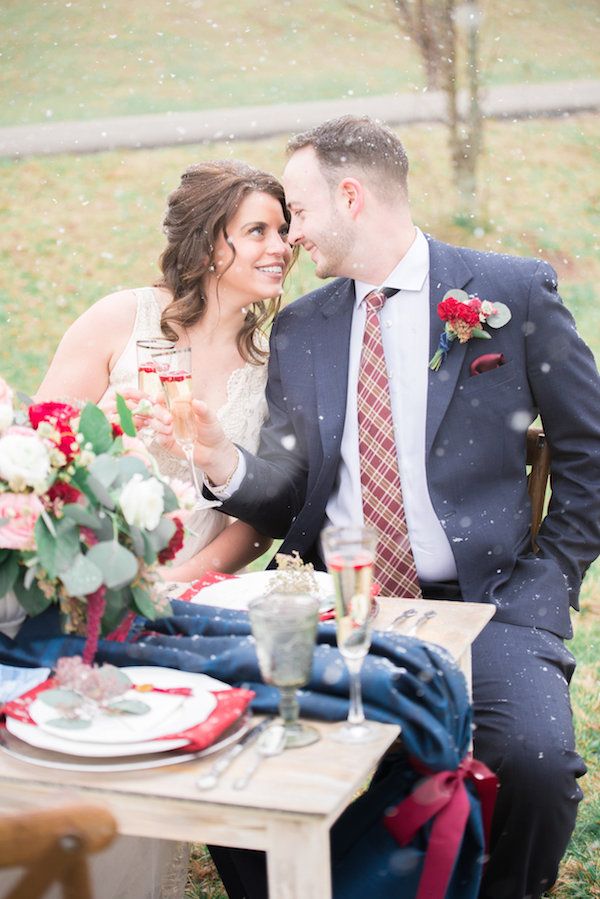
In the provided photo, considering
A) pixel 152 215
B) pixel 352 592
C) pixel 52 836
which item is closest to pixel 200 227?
pixel 352 592

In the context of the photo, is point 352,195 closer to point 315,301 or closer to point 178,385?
point 315,301

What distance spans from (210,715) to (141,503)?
14.7 inches

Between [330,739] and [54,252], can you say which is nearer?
[330,739]

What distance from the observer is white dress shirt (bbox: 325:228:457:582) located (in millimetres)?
3102

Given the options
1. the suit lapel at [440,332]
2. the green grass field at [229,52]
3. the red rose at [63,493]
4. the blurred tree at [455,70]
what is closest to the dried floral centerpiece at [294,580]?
the red rose at [63,493]

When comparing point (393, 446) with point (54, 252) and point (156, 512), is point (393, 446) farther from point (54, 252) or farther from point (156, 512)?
point (54, 252)

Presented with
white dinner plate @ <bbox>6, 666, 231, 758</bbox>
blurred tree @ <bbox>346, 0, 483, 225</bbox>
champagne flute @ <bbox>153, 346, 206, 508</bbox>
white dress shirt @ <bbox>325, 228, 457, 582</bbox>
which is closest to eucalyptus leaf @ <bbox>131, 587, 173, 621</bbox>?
white dinner plate @ <bbox>6, 666, 231, 758</bbox>

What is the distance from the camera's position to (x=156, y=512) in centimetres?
197

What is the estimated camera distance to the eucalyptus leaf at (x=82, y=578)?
74.8 inches

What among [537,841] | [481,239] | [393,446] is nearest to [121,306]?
[393,446]

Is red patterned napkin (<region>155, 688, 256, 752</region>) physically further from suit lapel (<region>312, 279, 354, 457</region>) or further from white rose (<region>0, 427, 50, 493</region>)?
suit lapel (<region>312, 279, 354, 457</region>)

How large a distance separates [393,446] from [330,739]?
141cm

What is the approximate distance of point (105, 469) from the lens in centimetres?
201

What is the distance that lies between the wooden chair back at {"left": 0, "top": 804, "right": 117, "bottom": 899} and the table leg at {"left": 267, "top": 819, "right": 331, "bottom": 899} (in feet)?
1.03
